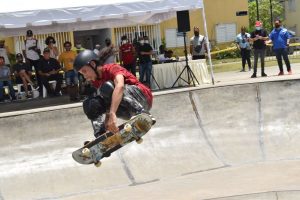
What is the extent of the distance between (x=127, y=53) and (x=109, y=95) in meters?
9.79

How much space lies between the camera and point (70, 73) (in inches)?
547

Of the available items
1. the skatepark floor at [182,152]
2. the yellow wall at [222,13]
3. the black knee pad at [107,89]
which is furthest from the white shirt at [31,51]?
the yellow wall at [222,13]

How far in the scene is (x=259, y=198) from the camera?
21.0 ft

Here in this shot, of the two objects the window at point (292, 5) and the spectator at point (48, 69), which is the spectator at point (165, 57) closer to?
the spectator at point (48, 69)

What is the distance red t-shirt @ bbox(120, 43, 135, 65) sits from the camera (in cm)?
1504

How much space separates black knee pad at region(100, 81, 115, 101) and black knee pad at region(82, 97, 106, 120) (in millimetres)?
99

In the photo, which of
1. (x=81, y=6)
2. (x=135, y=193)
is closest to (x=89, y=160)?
(x=135, y=193)

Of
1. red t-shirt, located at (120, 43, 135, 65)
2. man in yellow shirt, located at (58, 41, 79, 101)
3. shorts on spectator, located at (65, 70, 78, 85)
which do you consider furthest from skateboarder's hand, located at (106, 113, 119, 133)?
red t-shirt, located at (120, 43, 135, 65)

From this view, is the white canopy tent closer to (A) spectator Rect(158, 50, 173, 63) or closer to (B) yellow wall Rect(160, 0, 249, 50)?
(A) spectator Rect(158, 50, 173, 63)

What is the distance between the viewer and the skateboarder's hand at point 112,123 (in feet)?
17.3

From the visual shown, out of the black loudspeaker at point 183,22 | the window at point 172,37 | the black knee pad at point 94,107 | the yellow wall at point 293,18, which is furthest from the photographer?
the yellow wall at point 293,18

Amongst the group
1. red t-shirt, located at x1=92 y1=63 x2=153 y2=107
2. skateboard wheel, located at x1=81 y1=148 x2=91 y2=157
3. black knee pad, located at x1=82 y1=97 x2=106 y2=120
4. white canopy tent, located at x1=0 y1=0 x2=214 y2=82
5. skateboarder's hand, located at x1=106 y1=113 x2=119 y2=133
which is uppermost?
white canopy tent, located at x1=0 y1=0 x2=214 y2=82

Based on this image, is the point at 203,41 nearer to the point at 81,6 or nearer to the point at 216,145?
the point at 81,6

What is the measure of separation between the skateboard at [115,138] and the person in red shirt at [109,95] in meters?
0.08
